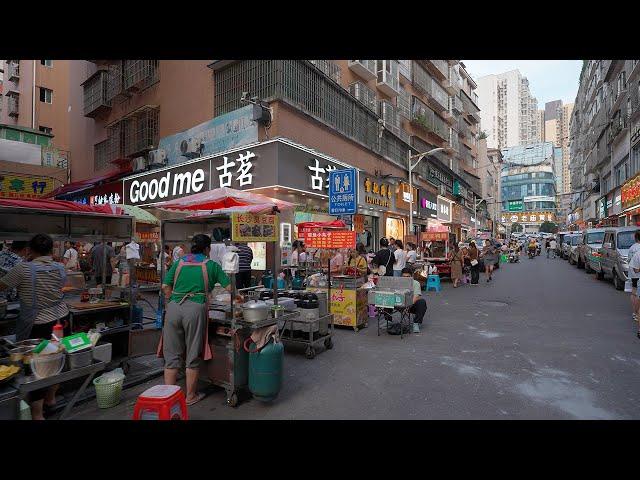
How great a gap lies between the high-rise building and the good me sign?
11694 centimetres

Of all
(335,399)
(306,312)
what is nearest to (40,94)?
(306,312)

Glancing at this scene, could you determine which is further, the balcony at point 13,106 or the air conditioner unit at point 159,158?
the balcony at point 13,106

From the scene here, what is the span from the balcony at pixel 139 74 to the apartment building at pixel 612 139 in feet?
104

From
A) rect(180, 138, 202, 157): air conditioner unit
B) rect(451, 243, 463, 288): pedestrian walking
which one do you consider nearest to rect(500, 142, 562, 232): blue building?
rect(451, 243, 463, 288): pedestrian walking

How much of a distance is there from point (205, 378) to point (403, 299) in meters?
4.55

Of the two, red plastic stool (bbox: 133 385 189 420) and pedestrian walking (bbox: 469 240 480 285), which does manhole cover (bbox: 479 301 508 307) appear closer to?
pedestrian walking (bbox: 469 240 480 285)

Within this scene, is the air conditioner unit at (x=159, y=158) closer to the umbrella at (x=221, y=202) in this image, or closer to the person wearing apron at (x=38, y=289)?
the umbrella at (x=221, y=202)

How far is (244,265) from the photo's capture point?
9.41m

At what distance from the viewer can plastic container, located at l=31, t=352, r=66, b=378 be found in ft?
11.3

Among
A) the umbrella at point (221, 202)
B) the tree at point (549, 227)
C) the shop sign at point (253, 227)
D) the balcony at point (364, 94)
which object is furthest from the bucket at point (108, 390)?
the tree at point (549, 227)

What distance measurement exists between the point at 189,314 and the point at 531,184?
128 metres

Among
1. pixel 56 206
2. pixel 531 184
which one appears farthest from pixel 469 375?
pixel 531 184

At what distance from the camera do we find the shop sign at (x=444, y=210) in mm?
35881
